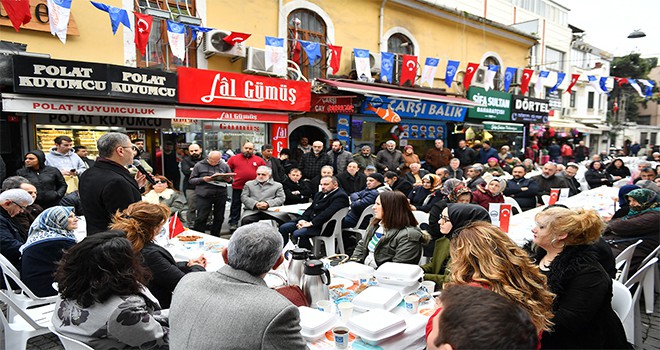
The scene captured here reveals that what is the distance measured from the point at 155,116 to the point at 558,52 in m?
21.3

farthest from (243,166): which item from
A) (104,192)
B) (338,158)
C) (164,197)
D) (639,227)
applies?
(639,227)

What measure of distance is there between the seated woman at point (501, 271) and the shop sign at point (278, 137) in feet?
26.4

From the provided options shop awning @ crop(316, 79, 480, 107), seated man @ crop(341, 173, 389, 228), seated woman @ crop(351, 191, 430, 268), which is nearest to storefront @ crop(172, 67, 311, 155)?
shop awning @ crop(316, 79, 480, 107)

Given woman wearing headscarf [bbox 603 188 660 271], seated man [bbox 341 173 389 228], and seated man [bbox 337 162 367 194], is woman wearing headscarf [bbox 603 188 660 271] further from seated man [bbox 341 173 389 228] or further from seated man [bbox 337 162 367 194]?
seated man [bbox 337 162 367 194]

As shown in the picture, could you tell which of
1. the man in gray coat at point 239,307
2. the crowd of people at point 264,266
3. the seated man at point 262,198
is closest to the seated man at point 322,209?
the crowd of people at point 264,266

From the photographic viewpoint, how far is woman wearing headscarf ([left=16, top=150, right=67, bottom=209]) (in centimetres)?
558

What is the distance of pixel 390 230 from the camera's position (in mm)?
3613

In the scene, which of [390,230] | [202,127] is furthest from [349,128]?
[390,230]

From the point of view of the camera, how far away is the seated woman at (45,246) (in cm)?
307

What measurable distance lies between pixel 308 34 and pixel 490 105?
8.24 metres

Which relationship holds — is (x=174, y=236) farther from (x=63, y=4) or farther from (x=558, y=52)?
(x=558, y=52)

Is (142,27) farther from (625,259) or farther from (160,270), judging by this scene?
(625,259)

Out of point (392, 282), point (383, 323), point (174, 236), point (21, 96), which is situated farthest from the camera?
point (21, 96)

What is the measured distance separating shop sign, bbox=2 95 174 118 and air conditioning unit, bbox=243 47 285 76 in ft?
7.33
